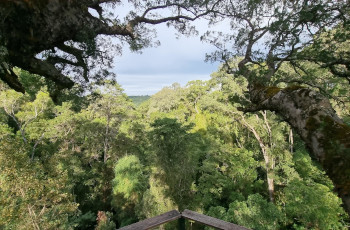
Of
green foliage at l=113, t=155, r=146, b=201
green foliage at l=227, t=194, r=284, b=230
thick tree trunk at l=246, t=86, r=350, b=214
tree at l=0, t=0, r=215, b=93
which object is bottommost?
green foliage at l=227, t=194, r=284, b=230

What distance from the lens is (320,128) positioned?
6.79ft

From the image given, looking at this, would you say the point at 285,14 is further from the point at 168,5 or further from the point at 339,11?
the point at 168,5

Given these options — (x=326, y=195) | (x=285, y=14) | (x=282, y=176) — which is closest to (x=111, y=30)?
(x=285, y=14)

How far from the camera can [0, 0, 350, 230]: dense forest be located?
2725 mm

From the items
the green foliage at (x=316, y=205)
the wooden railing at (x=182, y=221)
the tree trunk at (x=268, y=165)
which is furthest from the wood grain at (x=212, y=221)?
the tree trunk at (x=268, y=165)

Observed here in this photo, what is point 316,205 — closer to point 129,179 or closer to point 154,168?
point 154,168

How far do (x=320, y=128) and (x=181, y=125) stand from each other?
39.0 ft

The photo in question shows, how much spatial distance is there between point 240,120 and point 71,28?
45.3ft

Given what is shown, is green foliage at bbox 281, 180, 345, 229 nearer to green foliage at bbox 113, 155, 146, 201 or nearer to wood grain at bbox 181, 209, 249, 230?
green foliage at bbox 113, 155, 146, 201

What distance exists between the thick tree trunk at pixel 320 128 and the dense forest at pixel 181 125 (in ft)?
0.03

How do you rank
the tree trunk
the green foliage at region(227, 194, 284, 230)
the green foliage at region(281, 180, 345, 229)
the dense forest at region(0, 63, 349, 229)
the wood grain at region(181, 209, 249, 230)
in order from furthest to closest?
1. the tree trunk
2. the green foliage at region(227, 194, 284, 230)
3. the green foliage at region(281, 180, 345, 229)
4. the dense forest at region(0, 63, 349, 229)
5. the wood grain at region(181, 209, 249, 230)

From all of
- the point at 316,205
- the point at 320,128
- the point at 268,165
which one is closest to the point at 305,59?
the point at 320,128

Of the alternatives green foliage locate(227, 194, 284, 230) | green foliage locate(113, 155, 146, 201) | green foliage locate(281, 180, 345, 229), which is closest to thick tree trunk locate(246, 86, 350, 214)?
green foliage locate(227, 194, 284, 230)

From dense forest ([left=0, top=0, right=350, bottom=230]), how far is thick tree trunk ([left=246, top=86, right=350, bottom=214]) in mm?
10
